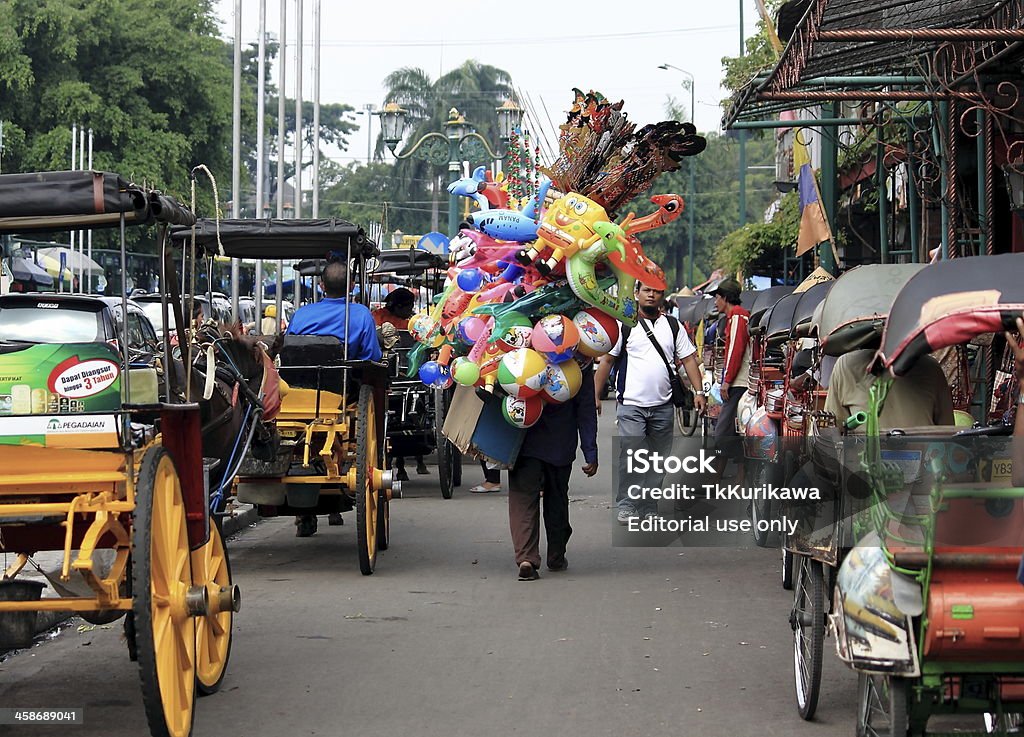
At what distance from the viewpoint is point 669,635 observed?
26.9 feet

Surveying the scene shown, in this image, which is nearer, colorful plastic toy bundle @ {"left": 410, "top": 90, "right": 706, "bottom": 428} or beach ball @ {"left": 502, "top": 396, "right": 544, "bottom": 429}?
colorful plastic toy bundle @ {"left": 410, "top": 90, "right": 706, "bottom": 428}

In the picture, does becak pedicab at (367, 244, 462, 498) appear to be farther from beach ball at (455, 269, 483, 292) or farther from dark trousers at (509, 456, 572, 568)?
dark trousers at (509, 456, 572, 568)

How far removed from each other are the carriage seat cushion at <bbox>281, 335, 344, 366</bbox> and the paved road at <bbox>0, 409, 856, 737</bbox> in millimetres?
1524

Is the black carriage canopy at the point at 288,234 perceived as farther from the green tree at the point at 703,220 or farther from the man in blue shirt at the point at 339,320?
the green tree at the point at 703,220

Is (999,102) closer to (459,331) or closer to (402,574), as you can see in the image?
→ (459,331)

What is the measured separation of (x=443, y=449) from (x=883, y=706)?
9373 mm

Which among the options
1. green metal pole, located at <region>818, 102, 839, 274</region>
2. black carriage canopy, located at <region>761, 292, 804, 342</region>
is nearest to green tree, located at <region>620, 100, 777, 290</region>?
green metal pole, located at <region>818, 102, 839, 274</region>

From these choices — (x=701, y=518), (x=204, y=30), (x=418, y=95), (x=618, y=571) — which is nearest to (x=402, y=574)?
(x=618, y=571)

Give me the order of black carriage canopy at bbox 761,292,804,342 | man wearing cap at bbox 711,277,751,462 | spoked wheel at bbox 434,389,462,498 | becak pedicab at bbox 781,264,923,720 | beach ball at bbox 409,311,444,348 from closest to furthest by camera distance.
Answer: becak pedicab at bbox 781,264,923,720 < beach ball at bbox 409,311,444,348 < black carriage canopy at bbox 761,292,804,342 < man wearing cap at bbox 711,277,751,462 < spoked wheel at bbox 434,389,462,498

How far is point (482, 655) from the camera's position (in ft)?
25.2

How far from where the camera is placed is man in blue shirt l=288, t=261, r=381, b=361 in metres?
10.7

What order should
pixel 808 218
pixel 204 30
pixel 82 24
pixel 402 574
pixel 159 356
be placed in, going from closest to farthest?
pixel 159 356
pixel 402 574
pixel 808 218
pixel 82 24
pixel 204 30

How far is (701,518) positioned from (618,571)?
353 cm

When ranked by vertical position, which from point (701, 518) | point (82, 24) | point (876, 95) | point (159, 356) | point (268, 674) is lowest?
point (268, 674)
